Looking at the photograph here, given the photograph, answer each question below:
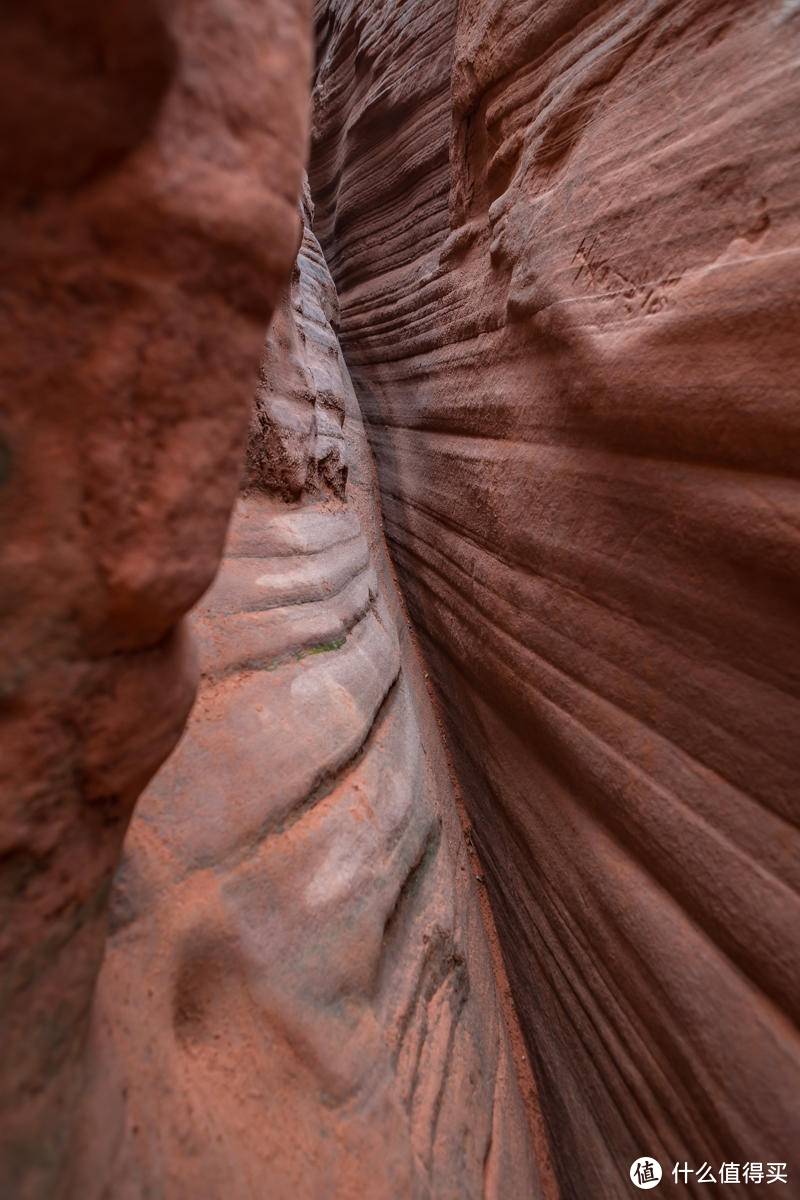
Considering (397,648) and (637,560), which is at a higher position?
(637,560)

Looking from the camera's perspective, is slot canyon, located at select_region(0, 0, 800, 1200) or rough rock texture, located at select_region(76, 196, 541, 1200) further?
rough rock texture, located at select_region(76, 196, 541, 1200)

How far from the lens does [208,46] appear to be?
0.65 m

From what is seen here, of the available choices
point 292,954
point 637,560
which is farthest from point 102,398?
point 637,560

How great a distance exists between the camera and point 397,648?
264 centimetres

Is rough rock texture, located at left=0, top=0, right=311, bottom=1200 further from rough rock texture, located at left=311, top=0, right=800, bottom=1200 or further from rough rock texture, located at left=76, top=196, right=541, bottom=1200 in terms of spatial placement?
rough rock texture, located at left=311, top=0, right=800, bottom=1200

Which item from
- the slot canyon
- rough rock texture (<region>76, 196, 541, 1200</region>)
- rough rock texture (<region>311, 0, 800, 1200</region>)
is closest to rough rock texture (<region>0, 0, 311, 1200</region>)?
the slot canyon

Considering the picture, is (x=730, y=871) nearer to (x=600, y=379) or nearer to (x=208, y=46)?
(x=600, y=379)

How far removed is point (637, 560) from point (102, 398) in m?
1.45

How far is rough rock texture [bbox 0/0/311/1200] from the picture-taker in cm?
→ 59

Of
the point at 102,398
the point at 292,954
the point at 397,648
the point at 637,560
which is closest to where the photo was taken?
the point at 102,398

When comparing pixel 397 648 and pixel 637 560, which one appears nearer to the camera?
pixel 637 560

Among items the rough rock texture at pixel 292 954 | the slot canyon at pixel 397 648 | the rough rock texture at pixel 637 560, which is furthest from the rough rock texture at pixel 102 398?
the rough rock texture at pixel 637 560

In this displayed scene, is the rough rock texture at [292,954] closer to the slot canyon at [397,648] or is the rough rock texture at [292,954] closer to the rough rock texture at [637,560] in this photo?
the slot canyon at [397,648]

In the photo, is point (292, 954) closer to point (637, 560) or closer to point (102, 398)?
point (102, 398)
